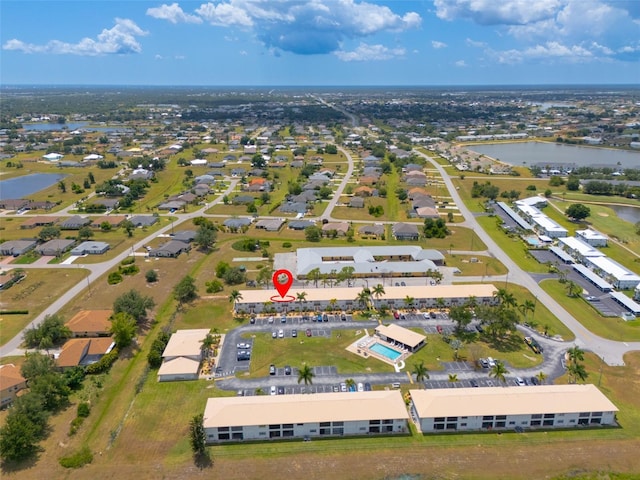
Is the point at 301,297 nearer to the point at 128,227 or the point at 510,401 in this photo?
the point at 510,401

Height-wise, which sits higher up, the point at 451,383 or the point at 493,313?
the point at 493,313

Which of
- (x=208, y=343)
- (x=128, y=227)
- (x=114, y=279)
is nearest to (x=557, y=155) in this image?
(x=128, y=227)

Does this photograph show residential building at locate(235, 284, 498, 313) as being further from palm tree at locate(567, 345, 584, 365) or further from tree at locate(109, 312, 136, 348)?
palm tree at locate(567, 345, 584, 365)

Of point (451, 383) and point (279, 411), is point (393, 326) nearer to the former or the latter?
point (451, 383)

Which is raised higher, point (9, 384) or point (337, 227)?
point (337, 227)

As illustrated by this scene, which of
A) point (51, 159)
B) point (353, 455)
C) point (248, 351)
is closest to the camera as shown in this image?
point (353, 455)

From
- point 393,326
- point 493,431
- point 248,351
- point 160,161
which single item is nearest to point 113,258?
point 248,351
